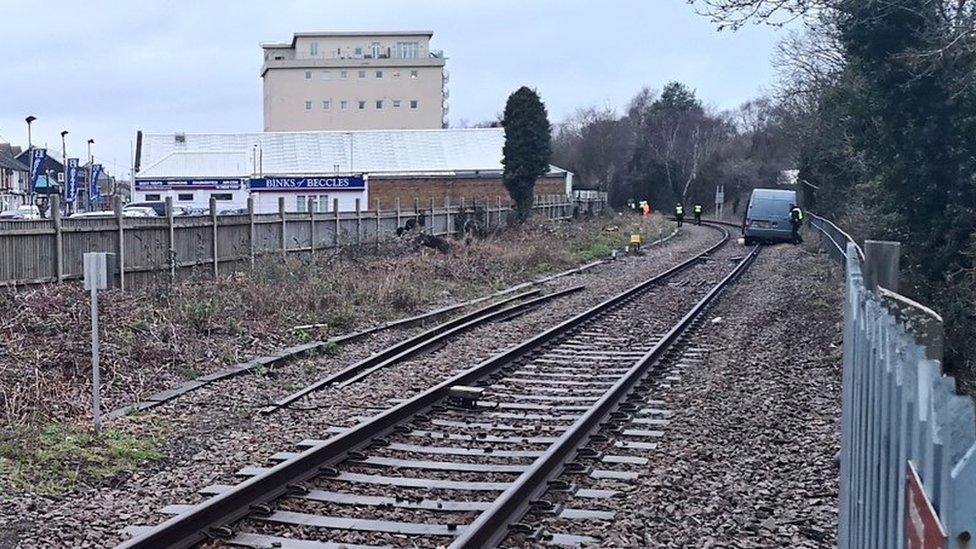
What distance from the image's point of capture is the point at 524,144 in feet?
162

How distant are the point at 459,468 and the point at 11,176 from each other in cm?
8499

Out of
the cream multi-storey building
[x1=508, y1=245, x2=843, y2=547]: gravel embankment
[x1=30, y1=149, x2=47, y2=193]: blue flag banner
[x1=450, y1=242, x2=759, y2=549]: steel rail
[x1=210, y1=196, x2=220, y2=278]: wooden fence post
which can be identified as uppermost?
the cream multi-storey building

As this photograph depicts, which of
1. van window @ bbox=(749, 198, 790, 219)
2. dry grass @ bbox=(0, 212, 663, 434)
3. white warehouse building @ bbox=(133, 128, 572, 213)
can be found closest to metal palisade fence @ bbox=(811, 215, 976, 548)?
dry grass @ bbox=(0, 212, 663, 434)

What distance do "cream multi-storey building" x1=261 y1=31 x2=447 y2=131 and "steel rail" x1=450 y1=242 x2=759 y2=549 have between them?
89279 millimetres

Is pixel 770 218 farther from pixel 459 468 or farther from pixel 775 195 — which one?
pixel 459 468

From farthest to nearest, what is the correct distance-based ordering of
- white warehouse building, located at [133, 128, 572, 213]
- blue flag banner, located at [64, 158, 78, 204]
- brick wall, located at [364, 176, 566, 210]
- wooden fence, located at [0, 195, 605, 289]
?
1. brick wall, located at [364, 176, 566, 210]
2. white warehouse building, located at [133, 128, 572, 213]
3. blue flag banner, located at [64, 158, 78, 204]
4. wooden fence, located at [0, 195, 605, 289]

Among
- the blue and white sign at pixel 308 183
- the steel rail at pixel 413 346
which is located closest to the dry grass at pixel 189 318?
the steel rail at pixel 413 346

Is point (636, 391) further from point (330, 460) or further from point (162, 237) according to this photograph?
point (162, 237)

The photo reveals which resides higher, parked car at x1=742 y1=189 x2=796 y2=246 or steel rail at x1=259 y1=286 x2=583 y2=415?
parked car at x1=742 y1=189 x2=796 y2=246

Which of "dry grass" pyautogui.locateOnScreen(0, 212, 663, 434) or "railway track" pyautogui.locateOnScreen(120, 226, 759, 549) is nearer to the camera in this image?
"railway track" pyautogui.locateOnScreen(120, 226, 759, 549)

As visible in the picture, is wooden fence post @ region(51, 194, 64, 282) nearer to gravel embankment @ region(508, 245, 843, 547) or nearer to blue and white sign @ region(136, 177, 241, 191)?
gravel embankment @ region(508, 245, 843, 547)

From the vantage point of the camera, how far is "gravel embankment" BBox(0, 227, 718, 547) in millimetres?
7547

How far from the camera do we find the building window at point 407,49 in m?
104

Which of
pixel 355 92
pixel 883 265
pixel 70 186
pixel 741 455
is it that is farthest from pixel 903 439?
pixel 355 92
